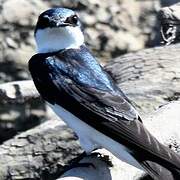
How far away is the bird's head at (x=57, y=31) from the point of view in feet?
14.5

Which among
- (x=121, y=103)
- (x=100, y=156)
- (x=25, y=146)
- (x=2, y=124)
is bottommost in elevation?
(x=2, y=124)

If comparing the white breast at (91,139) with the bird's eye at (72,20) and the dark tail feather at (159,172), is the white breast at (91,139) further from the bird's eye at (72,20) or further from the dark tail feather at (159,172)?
the bird's eye at (72,20)

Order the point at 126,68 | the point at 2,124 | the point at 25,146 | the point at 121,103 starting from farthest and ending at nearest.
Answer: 1. the point at 2,124
2. the point at 126,68
3. the point at 25,146
4. the point at 121,103

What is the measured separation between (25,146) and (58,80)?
2.95 ft

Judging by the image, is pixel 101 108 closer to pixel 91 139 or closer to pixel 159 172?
pixel 91 139

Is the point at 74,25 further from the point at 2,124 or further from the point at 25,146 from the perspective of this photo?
the point at 2,124

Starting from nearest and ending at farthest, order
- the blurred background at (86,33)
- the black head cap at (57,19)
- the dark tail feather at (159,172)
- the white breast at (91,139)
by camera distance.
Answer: the dark tail feather at (159,172) < the white breast at (91,139) < the black head cap at (57,19) < the blurred background at (86,33)

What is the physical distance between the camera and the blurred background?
6582 millimetres

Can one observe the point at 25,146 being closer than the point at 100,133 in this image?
No

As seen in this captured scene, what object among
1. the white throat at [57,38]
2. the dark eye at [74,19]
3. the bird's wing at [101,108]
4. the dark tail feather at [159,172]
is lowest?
the dark tail feather at [159,172]

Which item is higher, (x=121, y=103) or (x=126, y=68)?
(x=121, y=103)

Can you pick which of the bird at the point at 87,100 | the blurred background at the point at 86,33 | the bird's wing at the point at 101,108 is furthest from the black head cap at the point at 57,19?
the blurred background at the point at 86,33

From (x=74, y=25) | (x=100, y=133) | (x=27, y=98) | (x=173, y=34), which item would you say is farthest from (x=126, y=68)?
(x=100, y=133)

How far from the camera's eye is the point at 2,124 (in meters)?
6.54
